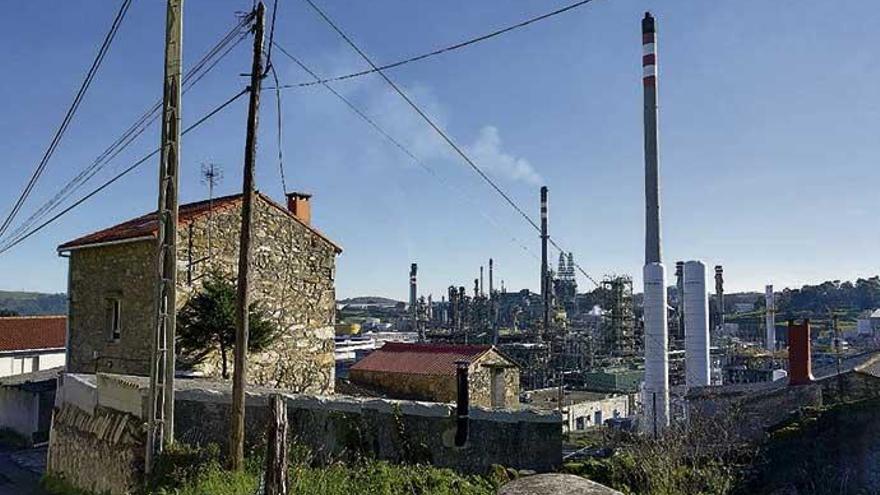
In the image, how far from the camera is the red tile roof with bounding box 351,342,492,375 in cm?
2192

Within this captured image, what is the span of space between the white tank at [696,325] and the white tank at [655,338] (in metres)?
5.10

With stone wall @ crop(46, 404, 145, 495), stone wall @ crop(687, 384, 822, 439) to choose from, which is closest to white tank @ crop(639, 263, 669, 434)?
stone wall @ crop(687, 384, 822, 439)

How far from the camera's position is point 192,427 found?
11.0 m

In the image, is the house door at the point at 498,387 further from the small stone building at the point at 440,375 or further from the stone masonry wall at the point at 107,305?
the stone masonry wall at the point at 107,305

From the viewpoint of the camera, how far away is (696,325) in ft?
89.3

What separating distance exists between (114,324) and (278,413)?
10720 mm

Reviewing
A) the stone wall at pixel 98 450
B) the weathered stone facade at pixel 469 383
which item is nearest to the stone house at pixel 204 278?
the stone wall at pixel 98 450

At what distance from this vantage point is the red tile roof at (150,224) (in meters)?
15.4

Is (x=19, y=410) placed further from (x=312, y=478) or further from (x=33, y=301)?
(x=33, y=301)

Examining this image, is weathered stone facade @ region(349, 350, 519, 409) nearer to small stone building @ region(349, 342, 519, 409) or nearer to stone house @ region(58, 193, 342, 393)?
small stone building @ region(349, 342, 519, 409)

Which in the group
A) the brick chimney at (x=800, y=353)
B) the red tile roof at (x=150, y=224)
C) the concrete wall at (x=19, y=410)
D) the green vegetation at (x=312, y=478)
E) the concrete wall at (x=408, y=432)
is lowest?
the concrete wall at (x=19, y=410)

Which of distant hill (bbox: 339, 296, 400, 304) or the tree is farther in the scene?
distant hill (bbox: 339, 296, 400, 304)

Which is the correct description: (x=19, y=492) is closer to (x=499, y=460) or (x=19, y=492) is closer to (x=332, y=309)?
(x=332, y=309)

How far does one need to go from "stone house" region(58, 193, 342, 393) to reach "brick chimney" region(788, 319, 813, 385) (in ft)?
39.4
